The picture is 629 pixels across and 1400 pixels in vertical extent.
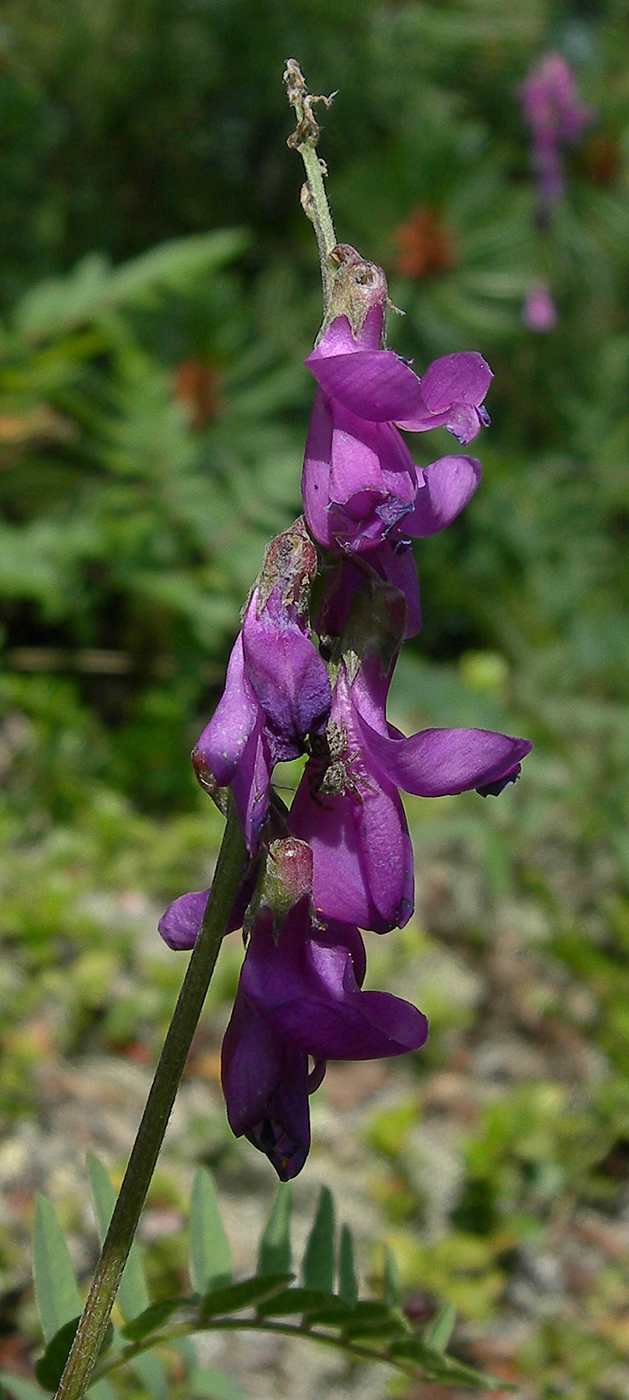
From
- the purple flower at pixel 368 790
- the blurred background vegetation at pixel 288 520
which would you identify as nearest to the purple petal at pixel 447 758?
the purple flower at pixel 368 790

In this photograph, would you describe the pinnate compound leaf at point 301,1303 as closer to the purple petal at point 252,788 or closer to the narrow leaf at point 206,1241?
the narrow leaf at point 206,1241

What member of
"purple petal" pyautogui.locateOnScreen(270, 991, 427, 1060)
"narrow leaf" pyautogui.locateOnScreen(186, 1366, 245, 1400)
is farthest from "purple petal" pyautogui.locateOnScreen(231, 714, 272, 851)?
"narrow leaf" pyautogui.locateOnScreen(186, 1366, 245, 1400)

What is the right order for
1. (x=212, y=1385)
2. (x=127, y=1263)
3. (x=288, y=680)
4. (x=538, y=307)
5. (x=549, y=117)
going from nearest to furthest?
(x=288, y=680) → (x=127, y=1263) → (x=212, y=1385) → (x=549, y=117) → (x=538, y=307)

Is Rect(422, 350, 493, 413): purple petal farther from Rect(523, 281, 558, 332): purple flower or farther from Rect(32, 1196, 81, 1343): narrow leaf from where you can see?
Rect(523, 281, 558, 332): purple flower

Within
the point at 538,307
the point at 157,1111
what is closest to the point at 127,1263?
the point at 157,1111

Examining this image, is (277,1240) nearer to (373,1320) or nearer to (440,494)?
(373,1320)

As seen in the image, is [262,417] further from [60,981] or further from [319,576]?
[319,576]
